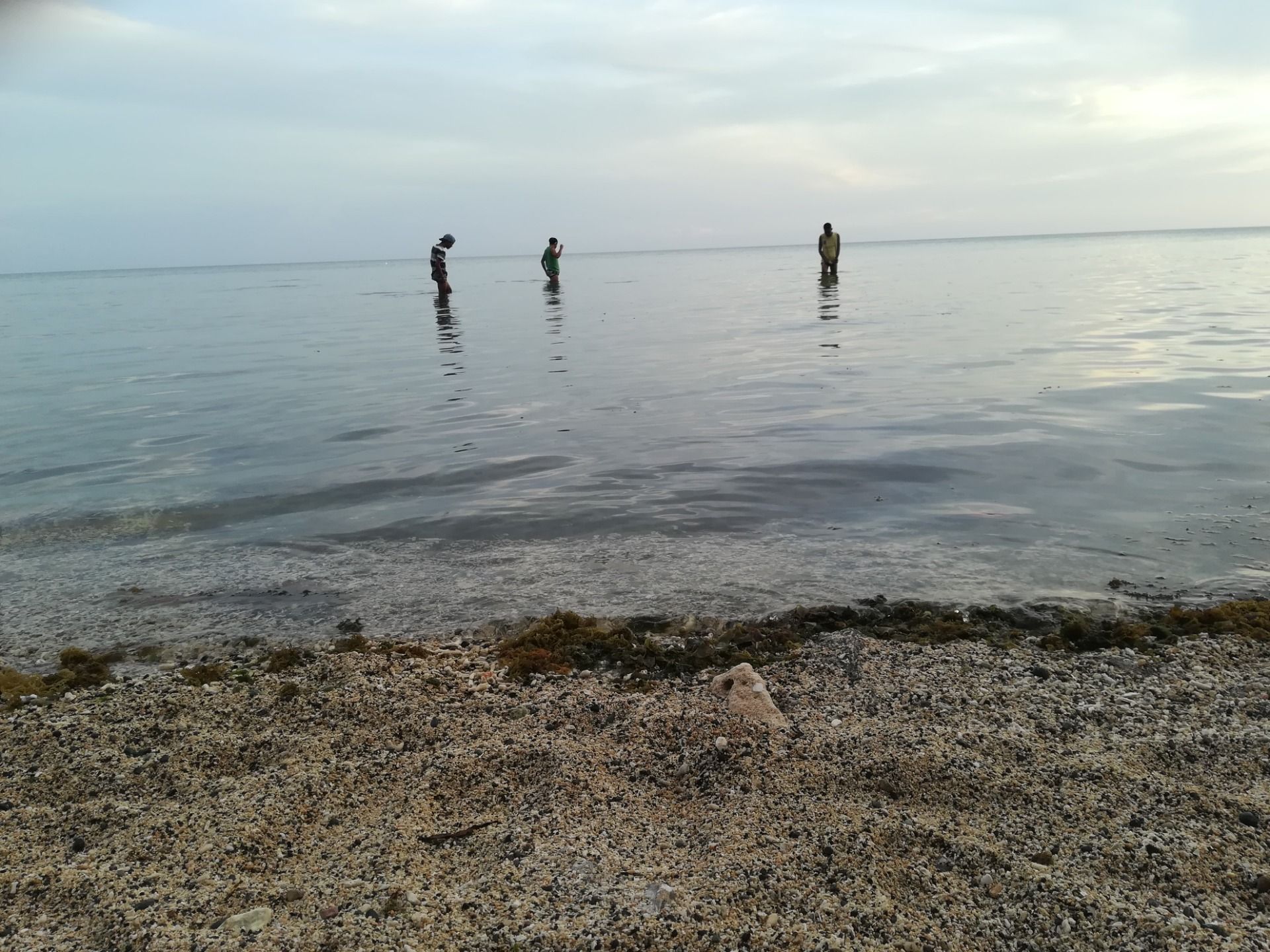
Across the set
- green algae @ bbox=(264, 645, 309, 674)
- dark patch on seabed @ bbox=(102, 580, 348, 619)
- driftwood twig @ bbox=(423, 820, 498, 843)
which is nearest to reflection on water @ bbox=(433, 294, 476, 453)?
dark patch on seabed @ bbox=(102, 580, 348, 619)

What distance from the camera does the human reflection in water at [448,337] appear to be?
1481cm

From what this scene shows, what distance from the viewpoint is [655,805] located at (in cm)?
282

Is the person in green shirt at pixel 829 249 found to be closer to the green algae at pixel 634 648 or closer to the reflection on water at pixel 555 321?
the reflection on water at pixel 555 321

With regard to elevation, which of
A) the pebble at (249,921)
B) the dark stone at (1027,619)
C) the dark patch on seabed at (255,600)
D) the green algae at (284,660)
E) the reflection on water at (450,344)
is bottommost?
the dark patch on seabed at (255,600)

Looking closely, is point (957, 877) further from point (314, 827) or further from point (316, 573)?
point (316, 573)

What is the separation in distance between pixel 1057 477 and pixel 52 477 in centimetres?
934

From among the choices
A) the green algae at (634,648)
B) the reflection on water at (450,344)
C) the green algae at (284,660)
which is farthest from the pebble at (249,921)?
the reflection on water at (450,344)

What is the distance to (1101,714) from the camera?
10.5ft

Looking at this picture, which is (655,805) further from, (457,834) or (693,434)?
(693,434)

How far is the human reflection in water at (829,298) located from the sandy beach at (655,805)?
59.2 feet

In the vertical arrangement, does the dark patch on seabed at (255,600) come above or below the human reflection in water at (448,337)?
below

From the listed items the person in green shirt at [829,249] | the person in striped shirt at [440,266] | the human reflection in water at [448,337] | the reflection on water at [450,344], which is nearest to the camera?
the reflection on water at [450,344]

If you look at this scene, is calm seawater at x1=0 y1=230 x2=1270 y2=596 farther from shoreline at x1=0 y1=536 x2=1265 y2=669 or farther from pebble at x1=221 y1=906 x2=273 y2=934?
pebble at x1=221 y1=906 x2=273 y2=934

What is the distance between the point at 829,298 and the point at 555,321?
31.4ft
